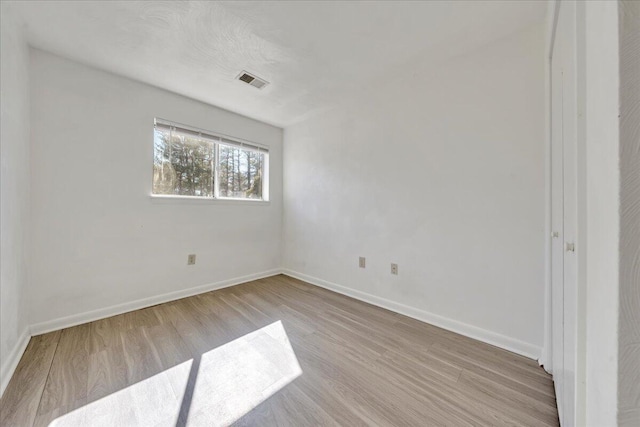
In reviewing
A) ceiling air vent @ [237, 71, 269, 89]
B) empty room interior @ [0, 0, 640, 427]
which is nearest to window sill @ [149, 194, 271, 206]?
empty room interior @ [0, 0, 640, 427]

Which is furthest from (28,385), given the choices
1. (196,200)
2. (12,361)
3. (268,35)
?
(268,35)

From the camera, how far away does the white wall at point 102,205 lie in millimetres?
1827

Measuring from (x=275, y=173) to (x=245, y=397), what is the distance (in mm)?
2717

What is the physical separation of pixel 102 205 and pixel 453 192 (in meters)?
2.99

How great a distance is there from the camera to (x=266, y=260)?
132 inches

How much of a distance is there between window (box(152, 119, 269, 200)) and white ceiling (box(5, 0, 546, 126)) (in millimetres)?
562

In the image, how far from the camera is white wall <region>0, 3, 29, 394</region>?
1.32 meters

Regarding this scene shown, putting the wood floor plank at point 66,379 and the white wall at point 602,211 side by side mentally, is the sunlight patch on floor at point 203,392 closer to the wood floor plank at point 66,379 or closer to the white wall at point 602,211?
the wood floor plank at point 66,379

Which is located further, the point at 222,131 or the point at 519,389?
the point at 222,131
